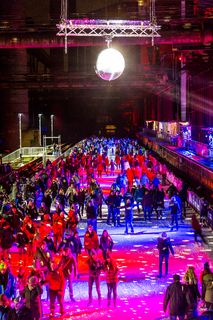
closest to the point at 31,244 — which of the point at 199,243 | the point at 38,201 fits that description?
the point at 199,243

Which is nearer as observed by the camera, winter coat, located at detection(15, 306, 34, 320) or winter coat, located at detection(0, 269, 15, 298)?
winter coat, located at detection(15, 306, 34, 320)

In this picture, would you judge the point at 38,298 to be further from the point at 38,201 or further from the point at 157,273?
the point at 38,201

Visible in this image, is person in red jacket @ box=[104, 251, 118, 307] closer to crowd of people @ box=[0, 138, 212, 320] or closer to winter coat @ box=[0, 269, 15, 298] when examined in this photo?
crowd of people @ box=[0, 138, 212, 320]

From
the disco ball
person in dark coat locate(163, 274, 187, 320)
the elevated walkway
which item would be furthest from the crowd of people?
the disco ball

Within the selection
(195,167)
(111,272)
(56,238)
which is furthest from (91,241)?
(195,167)

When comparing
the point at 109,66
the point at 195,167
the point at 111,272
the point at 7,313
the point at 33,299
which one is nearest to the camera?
the point at 7,313

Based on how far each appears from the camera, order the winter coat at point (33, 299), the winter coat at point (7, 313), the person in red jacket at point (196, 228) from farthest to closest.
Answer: the person in red jacket at point (196, 228), the winter coat at point (33, 299), the winter coat at point (7, 313)

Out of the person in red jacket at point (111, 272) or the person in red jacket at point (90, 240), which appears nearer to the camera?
the person in red jacket at point (111, 272)

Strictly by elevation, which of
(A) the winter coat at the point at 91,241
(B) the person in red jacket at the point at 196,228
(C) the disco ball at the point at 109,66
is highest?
(C) the disco ball at the point at 109,66

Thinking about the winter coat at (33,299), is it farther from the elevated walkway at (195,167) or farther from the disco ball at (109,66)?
the elevated walkway at (195,167)

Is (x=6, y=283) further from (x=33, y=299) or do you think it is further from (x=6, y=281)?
(x=33, y=299)

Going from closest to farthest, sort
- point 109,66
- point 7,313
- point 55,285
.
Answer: point 7,313 → point 55,285 → point 109,66

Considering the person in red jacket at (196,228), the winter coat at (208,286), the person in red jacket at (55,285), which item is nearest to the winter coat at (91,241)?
the person in red jacket at (55,285)

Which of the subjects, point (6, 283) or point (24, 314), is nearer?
point (24, 314)
